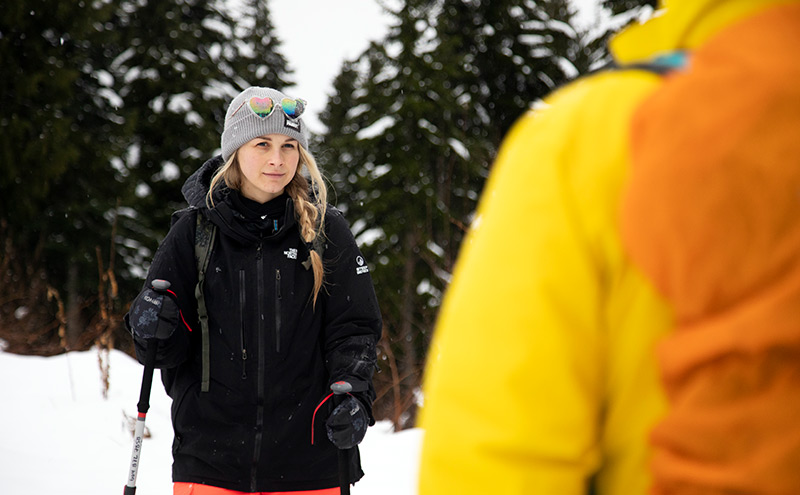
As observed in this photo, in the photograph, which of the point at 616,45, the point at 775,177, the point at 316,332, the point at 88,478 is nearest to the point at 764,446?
the point at 775,177

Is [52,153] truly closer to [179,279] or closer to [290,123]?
[290,123]

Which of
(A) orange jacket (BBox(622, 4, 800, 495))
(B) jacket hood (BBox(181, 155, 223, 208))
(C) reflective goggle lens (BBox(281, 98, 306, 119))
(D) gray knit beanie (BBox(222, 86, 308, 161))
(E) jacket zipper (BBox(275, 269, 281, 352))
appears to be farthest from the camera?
(C) reflective goggle lens (BBox(281, 98, 306, 119))

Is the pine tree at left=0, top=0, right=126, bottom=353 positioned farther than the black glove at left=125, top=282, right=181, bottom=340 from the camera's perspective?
Yes

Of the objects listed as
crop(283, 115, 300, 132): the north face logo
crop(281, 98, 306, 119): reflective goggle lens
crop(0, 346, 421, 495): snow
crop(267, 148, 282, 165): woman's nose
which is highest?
crop(281, 98, 306, 119): reflective goggle lens

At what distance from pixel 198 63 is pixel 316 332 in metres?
16.8

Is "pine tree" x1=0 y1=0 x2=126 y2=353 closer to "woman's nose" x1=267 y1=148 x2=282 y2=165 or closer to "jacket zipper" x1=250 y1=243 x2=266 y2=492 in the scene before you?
"woman's nose" x1=267 y1=148 x2=282 y2=165

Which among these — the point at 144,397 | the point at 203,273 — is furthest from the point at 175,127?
the point at 203,273

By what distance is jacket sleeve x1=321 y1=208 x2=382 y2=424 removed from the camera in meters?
2.73

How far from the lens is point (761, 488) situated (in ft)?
2.52

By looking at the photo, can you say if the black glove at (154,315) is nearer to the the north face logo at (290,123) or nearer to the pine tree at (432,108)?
the the north face logo at (290,123)

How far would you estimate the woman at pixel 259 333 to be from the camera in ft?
8.55

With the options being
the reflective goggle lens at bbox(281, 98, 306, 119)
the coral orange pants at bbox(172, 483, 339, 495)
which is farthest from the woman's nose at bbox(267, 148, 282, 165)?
the coral orange pants at bbox(172, 483, 339, 495)

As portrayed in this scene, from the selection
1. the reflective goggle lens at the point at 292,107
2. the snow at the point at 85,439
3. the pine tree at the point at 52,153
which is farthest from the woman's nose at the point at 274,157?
the pine tree at the point at 52,153

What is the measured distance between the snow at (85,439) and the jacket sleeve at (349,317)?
3273 mm
